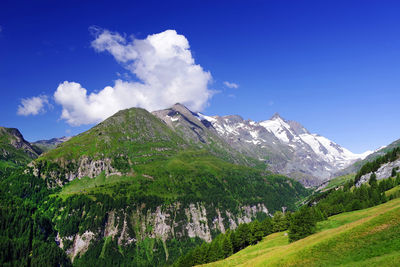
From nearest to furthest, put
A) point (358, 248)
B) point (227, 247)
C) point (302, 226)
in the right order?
point (358, 248), point (302, 226), point (227, 247)

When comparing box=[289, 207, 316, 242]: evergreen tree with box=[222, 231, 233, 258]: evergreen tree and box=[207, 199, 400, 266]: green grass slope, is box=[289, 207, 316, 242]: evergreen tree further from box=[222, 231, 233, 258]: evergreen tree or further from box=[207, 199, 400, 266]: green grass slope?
box=[222, 231, 233, 258]: evergreen tree

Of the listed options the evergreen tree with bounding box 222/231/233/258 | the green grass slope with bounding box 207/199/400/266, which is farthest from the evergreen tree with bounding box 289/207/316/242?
the evergreen tree with bounding box 222/231/233/258

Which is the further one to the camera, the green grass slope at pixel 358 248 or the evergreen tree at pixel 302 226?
the evergreen tree at pixel 302 226

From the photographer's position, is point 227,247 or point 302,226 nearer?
point 302,226

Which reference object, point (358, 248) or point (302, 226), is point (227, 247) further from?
point (358, 248)

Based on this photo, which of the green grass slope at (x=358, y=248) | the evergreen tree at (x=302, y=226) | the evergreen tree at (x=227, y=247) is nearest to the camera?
the green grass slope at (x=358, y=248)

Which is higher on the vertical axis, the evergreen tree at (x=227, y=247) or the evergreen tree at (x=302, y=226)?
the evergreen tree at (x=302, y=226)

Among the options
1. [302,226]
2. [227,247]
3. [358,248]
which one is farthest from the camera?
[227,247]

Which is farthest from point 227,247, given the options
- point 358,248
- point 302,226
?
point 358,248

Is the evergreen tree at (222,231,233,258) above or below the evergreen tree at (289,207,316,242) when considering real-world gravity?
below

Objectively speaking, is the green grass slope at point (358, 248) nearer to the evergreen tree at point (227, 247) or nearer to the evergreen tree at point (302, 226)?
the evergreen tree at point (302, 226)

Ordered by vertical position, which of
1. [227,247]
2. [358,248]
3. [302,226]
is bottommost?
[227,247]

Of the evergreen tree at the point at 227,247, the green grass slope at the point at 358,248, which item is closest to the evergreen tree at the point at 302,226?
the green grass slope at the point at 358,248

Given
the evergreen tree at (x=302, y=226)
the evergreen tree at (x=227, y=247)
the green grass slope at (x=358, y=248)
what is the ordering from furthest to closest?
1. the evergreen tree at (x=227, y=247)
2. the evergreen tree at (x=302, y=226)
3. the green grass slope at (x=358, y=248)
